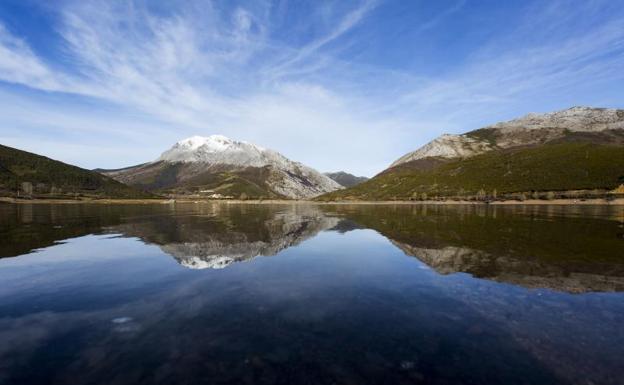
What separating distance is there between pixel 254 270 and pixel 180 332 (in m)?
12.7

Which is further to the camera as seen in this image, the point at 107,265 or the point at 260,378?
the point at 107,265

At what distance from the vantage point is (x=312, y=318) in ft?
53.8

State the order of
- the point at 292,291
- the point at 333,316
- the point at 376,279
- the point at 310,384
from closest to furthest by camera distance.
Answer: the point at 310,384
the point at 333,316
the point at 292,291
the point at 376,279

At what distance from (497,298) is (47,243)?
45.6m

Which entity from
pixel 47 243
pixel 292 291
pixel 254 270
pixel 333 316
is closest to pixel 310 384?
pixel 333 316

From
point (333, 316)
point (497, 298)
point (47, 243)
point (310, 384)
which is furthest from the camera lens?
point (47, 243)

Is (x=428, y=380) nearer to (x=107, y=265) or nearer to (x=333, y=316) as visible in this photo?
(x=333, y=316)

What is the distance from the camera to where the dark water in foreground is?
1130 centimetres

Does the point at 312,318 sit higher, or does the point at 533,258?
the point at 312,318

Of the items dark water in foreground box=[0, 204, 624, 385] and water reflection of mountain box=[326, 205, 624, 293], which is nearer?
dark water in foreground box=[0, 204, 624, 385]

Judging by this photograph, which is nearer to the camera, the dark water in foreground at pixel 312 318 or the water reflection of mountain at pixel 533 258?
the dark water in foreground at pixel 312 318

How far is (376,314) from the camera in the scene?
667 inches

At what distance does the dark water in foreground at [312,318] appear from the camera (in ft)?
37.1

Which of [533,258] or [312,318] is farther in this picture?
[533,258]
